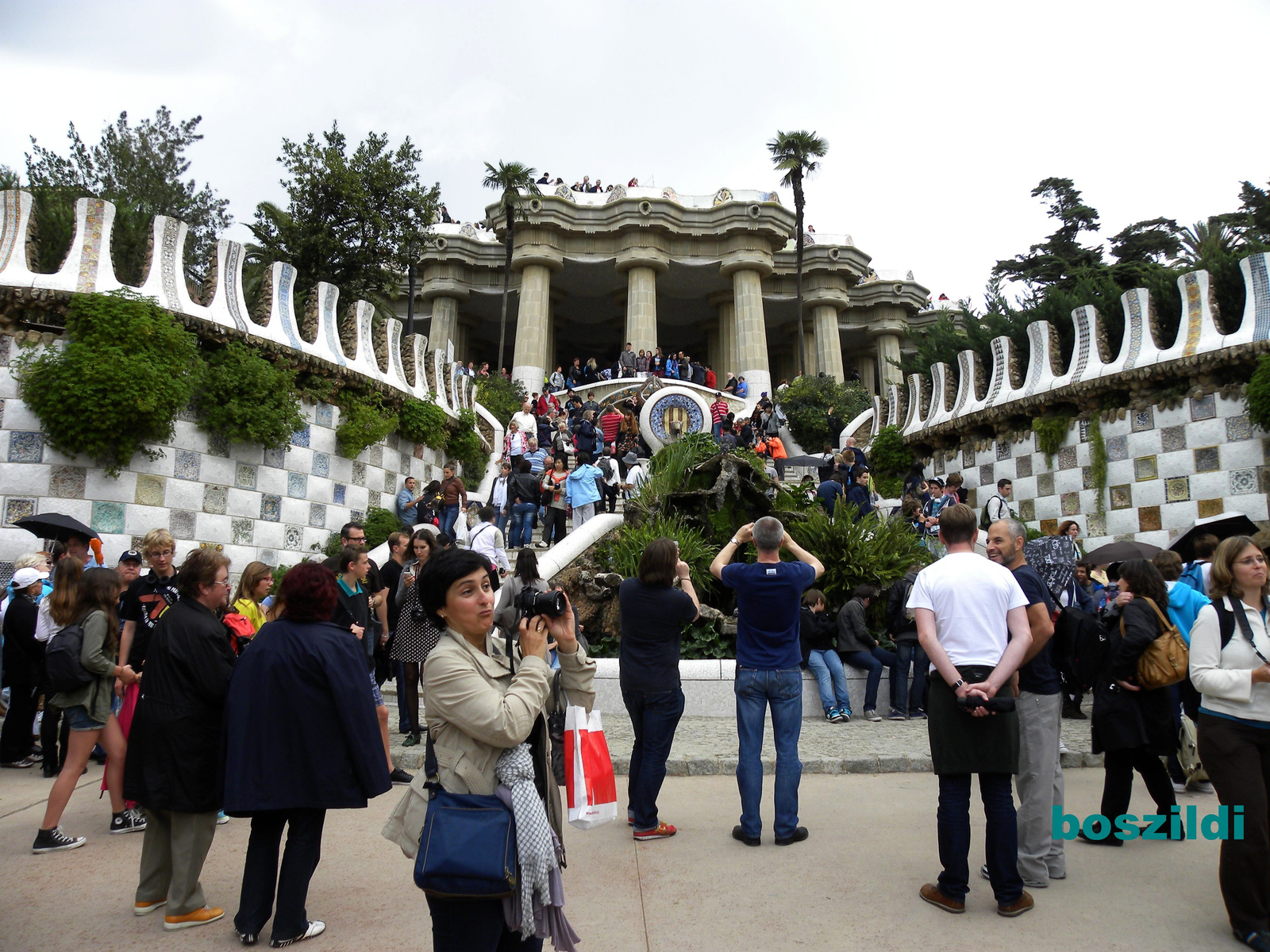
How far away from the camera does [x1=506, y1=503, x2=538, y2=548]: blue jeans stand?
12.1m

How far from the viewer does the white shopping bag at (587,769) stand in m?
2.73

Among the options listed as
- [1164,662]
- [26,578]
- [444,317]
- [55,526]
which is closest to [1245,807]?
[1164,662]

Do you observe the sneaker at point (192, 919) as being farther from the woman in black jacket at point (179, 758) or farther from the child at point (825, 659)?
the child at point (825, 659)

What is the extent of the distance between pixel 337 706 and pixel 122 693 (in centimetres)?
273

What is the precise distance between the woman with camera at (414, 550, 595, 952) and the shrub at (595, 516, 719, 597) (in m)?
7.58

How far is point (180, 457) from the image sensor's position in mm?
11336

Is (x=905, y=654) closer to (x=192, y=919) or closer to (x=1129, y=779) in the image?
(x=1129, y=779)

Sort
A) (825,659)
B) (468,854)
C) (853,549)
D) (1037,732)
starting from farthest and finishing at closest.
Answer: (853,549) < (825,659) < (1037,732) < (468,854)

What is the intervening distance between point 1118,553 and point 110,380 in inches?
481

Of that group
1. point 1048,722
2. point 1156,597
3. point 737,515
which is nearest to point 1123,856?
point 1048,722

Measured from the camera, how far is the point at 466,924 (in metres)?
2.34

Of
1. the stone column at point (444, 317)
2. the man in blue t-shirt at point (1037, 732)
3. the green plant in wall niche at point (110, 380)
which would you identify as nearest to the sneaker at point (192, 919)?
the man in blue t-shirt at point (1037, 732)

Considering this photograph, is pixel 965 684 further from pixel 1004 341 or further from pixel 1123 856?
pixel 1004 341

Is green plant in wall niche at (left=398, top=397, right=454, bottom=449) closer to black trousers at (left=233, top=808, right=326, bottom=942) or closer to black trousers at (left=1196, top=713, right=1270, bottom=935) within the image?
black trousers at (left=233, top=808, right=326, bottom=942)
